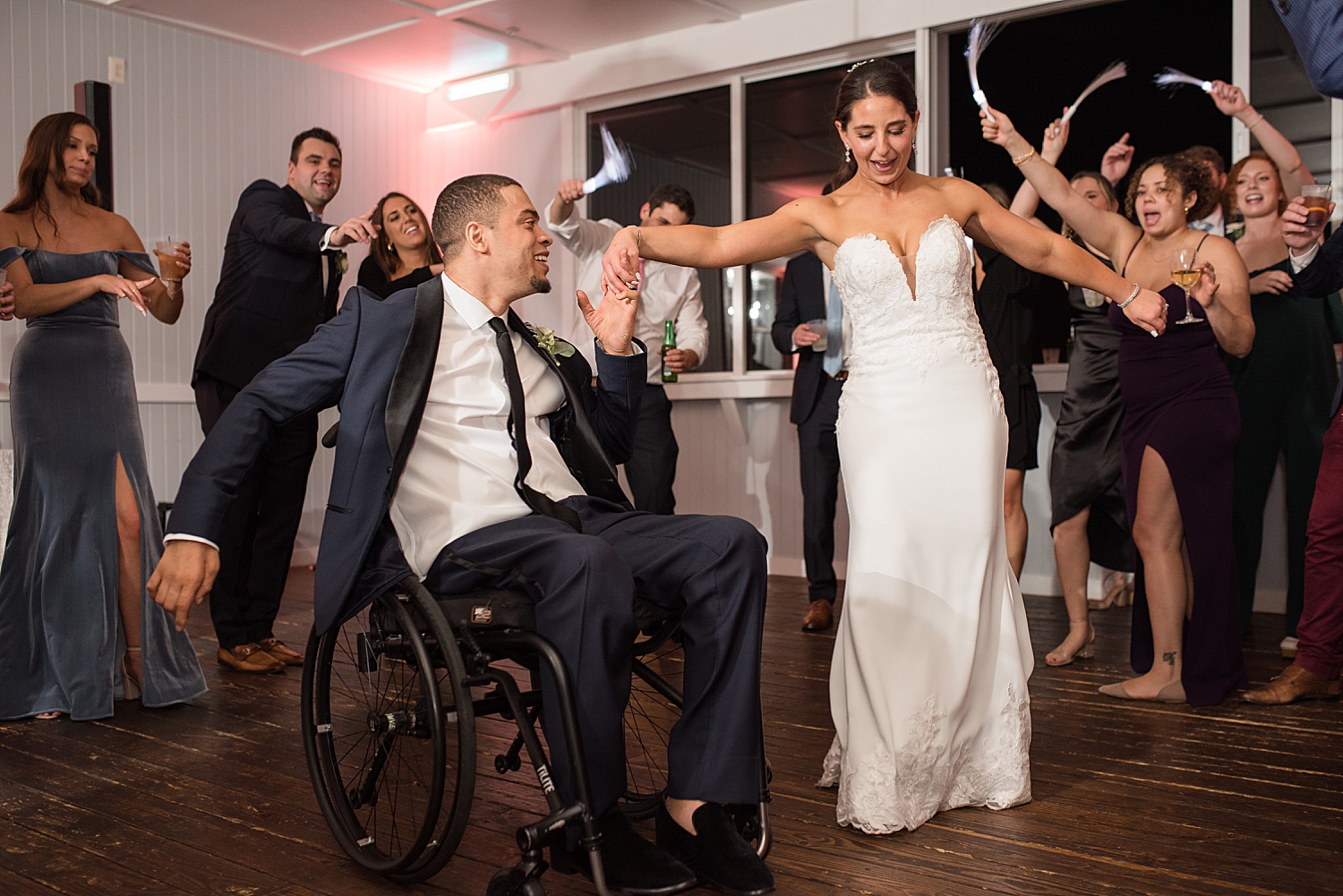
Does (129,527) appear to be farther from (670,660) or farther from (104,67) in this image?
(104,67)

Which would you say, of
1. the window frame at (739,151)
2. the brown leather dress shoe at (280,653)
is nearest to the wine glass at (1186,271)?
the brown leather dress shoe at (280,653)

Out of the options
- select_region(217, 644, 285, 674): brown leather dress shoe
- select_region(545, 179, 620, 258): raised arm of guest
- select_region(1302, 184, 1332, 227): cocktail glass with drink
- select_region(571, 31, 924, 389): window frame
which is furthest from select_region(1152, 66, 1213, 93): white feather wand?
select_region(217, 644, 285, 674): brown leather dress shoe

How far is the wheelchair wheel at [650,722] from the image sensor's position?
83.0 inches

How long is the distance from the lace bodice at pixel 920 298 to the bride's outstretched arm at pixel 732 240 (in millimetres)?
122

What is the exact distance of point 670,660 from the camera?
4.24 meters

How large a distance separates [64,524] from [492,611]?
6.97ft

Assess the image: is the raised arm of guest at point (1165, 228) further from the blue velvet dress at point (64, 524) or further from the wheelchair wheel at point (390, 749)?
the blue velvet dress at point (64, 524)

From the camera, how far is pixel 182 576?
1.90 meters

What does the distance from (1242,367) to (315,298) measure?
11.4 ft

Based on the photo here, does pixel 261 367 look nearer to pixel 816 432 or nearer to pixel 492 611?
pixel 816 432

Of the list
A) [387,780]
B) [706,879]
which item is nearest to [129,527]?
[387,780]

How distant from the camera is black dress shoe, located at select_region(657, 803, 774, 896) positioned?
196cm

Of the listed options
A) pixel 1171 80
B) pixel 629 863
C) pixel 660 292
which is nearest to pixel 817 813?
pixel 629 863

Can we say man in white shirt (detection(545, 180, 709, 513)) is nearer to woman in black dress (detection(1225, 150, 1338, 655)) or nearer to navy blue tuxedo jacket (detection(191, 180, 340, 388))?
navy blue tuxedo jacket (detection(191, 180, 340, 388))
